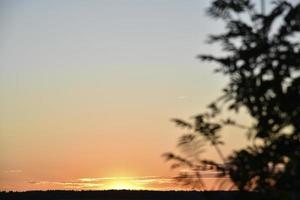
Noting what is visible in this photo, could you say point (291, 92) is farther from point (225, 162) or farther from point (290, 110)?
point (225, 162)

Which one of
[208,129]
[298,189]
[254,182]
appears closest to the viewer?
[298,189]

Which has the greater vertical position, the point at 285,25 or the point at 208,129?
the point at 285,25

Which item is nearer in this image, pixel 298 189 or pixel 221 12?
pixel 298 189

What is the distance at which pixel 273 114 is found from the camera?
13.0 m

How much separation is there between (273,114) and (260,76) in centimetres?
76

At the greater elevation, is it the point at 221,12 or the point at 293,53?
the point at 221,12

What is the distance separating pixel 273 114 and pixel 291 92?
535 mm

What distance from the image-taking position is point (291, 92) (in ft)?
42.7
